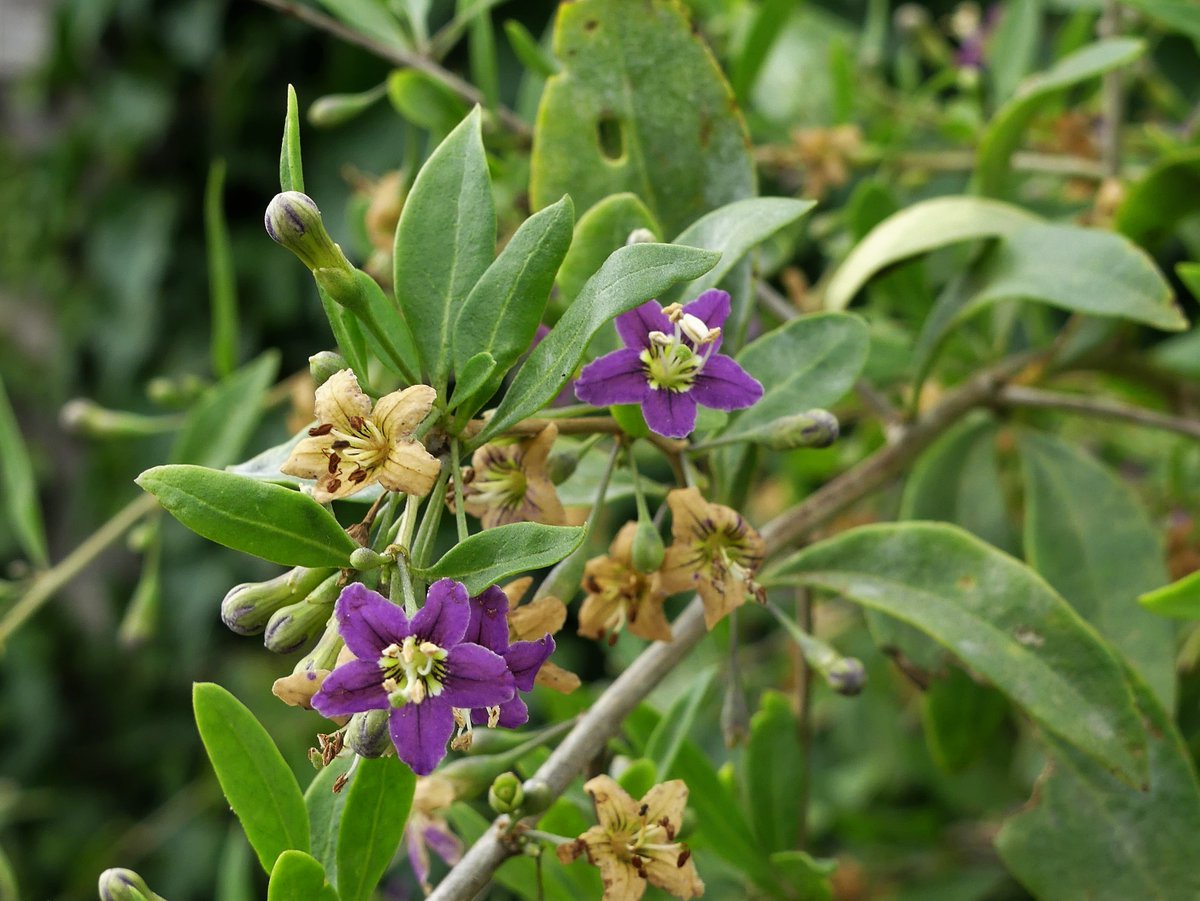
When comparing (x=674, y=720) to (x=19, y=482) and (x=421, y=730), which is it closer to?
(x=421, y=730)

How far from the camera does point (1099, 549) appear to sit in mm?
960

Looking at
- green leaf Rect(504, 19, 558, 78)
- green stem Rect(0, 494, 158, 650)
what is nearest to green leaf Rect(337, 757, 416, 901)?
green stem Rect(0, 494, 158, 650)

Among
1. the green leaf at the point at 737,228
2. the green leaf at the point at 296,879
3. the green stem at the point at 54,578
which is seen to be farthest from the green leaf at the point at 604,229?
the green stem at the point at 54,578

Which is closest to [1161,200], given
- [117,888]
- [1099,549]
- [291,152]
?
[1099,549]

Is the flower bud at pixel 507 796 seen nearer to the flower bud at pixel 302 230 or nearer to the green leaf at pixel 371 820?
the green leaf at pixel 371 820

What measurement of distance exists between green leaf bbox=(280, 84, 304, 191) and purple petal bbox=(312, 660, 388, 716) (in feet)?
0.73

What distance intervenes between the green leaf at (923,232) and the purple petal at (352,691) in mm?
579

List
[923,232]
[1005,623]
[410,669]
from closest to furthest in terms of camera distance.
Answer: [410,669] < [1005,623] < [923,232]

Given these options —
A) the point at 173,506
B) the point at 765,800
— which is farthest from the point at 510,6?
the point at 173,506

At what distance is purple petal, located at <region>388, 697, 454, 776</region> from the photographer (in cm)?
52

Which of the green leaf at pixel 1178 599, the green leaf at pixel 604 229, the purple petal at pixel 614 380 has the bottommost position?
the green leaf at pixel 1178 599

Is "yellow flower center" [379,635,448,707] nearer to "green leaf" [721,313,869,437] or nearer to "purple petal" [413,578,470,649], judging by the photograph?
"purple petal" [413,578,470,649]

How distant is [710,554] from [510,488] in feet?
0.41

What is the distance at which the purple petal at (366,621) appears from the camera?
506mm
